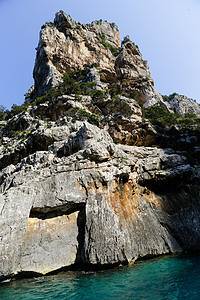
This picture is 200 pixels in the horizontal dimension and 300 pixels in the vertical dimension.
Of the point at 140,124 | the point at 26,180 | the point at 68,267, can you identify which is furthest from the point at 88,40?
the point at 68,267

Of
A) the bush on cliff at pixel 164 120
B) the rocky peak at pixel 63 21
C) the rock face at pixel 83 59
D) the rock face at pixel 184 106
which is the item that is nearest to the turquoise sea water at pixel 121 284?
the bush on cliff at pixel 164 120

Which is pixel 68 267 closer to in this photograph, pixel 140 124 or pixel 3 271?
pixel 3 271

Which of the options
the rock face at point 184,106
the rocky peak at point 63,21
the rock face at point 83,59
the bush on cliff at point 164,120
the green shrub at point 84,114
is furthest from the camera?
the rock face at point 184,106

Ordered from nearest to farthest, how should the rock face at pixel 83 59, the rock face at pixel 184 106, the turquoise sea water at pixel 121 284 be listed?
1. the turquoise sea water at pixel 121 284
2. the rock face at pixel 83 59
3. the rock face at pixel 184 106

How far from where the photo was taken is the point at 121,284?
9.62 meters

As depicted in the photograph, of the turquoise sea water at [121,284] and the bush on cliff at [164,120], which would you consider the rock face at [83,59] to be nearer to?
the bush on cliff at [164,120]

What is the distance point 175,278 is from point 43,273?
8.58 metres

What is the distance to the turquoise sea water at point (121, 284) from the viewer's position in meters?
8.52

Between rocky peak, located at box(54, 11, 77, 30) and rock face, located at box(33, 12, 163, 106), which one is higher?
rocky peak, located at box(54, 11, 77, 30)

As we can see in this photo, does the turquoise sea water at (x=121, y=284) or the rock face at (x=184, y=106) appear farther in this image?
the rock face at (x=184, y=106)

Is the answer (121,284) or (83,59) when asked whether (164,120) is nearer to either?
(121,284)

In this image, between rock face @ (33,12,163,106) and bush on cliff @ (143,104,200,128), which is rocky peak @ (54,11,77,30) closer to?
rock face @ (33,12,163,106)

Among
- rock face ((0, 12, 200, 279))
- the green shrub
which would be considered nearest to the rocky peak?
the green shrub

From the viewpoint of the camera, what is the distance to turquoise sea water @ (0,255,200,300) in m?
8.52
